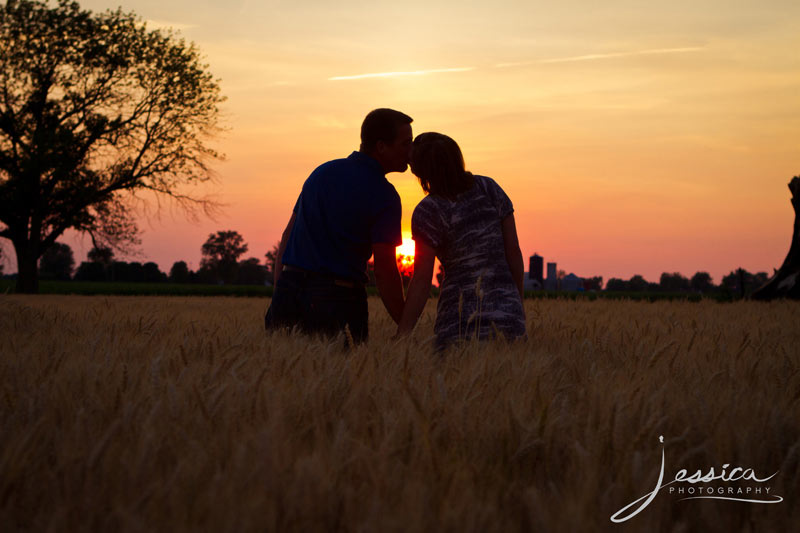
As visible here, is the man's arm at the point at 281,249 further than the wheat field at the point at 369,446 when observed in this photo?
Yes

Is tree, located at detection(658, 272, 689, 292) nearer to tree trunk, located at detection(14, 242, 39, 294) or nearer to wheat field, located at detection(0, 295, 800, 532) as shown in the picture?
tree trunk, located at detection(14, 242, 39, 294)

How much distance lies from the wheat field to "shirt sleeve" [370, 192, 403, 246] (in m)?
1.48

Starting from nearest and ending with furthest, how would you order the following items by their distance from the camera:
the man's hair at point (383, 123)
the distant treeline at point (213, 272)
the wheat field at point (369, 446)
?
the wheat field at point (369, 446)
the man's hair at point (383, 123)
the distant treeline at point (213, 272)

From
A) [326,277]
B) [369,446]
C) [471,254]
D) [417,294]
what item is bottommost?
[369,446]

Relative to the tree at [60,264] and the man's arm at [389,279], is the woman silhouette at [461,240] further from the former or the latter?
the tree at [60,264]

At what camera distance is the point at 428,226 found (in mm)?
4543

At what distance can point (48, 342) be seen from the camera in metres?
3.91

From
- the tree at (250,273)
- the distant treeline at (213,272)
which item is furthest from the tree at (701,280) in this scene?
the tree at (250,273)

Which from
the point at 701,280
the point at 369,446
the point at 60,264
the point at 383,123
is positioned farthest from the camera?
the point at 60,264

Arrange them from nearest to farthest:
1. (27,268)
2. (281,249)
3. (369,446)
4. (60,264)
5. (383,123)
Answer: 1. (369,446)
2. (383,123)
3. (281,249)
4. (27,268)
5. (60,264)

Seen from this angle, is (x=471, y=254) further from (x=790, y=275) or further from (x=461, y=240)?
(x=790, y=275)

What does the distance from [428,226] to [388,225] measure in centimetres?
30

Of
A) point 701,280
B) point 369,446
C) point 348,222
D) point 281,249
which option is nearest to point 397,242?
point 348,222

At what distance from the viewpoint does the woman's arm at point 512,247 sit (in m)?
4.66
